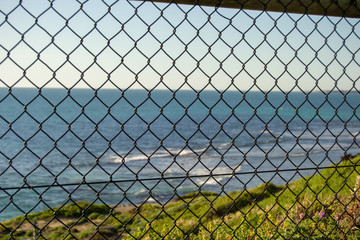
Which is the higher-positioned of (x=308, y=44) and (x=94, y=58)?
(x=308, y=44)

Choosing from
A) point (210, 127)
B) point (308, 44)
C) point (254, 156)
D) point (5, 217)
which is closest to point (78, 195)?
point (5, 217)

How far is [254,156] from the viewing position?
29297 mm

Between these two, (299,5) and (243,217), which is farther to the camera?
(243,217)

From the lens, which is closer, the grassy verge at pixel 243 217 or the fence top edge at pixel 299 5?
the fence top edge at pixel 299 5

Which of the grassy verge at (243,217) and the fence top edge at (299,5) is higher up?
the fence top edge at (299,5)

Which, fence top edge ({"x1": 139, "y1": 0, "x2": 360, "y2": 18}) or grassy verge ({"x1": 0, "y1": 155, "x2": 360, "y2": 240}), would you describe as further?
grassy verge ({"x1": 0, "y1": 155, "x2": 360, "y2": 240})

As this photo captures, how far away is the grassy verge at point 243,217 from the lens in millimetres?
2908

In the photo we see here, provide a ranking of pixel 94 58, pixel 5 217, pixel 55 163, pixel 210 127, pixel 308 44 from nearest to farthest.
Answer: pixel 94 58 < pixel 308 44 < pixel 5 217 < pixel 55 163 < pixel 210 127

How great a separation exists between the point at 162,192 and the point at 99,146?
22672mm

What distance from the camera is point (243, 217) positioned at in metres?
2.72

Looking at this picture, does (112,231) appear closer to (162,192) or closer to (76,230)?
(76,230)

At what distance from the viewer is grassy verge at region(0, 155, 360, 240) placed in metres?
2.91

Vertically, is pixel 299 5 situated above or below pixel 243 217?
above

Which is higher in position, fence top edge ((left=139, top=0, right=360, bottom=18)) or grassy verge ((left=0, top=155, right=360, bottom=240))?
fence top edge ((left=139, top=0, right=360, bottom=18))
